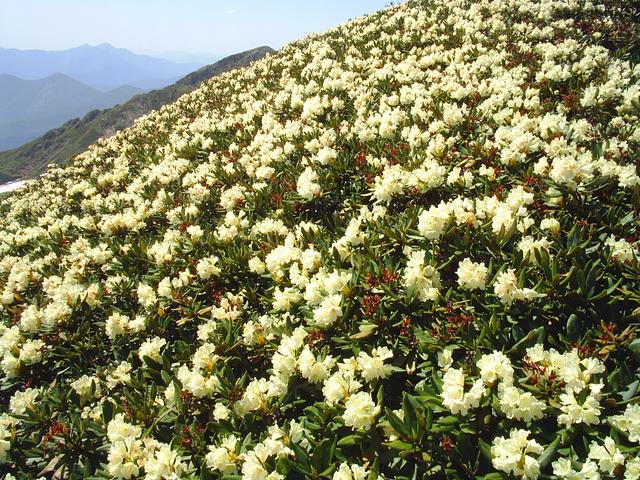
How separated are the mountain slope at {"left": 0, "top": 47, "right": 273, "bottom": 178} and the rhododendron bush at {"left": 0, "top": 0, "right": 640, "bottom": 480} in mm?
126638

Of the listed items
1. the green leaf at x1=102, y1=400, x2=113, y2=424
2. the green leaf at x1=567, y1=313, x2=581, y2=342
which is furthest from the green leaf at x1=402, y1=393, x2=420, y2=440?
the green leaf at x1=102, y1=400, x2=113, y2=424

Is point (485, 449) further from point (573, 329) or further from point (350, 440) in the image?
point (573, 329)

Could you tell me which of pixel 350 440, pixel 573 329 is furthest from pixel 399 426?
pixel 573 329

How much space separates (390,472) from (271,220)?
343cm

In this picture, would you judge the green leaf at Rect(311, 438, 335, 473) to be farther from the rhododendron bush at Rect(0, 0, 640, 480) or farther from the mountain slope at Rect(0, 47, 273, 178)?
the mountain slope at Rect(0, 47, 273, 178)

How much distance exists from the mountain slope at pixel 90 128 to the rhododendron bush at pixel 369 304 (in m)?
127

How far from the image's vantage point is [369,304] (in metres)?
3.71

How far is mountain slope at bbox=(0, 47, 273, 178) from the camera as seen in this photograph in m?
127

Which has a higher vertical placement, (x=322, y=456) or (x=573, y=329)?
(x=573, y=329)

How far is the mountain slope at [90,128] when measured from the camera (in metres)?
127

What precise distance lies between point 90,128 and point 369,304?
160717mm

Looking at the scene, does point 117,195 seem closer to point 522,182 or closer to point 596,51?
point 522,182

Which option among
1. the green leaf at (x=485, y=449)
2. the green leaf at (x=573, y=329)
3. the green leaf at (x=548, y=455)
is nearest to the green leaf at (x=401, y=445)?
the green leaf at (x=485, y=449)

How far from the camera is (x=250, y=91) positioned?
12.7 m
